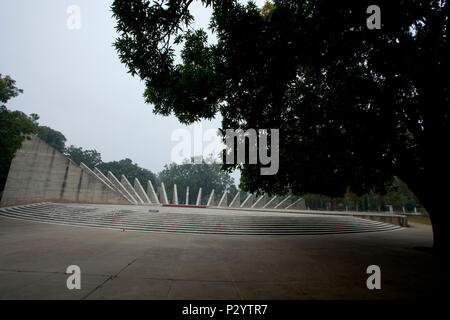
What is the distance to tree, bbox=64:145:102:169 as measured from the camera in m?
65.7

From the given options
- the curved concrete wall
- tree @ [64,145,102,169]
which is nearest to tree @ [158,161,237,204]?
tree @ [64,145,102,169]

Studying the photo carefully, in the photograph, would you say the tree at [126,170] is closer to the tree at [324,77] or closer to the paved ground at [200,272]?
the paved ground at [200,272]

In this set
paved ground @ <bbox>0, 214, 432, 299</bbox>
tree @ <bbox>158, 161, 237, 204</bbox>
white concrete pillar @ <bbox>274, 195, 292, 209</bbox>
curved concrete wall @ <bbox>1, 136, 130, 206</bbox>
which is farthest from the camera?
tree @ <bbox>158, 161, 237, 204</bbox>

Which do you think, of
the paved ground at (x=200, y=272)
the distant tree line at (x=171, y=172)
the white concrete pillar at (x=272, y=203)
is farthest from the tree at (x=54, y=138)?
the paved ground at (x=200, y=272)

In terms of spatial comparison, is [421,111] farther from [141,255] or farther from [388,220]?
[388,220]

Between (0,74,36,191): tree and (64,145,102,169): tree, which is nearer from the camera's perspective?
(0,74,36,191): tree

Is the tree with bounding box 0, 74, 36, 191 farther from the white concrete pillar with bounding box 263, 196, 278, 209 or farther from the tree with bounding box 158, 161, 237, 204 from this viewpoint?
the tree with bounding box 158, 161, 237, 204

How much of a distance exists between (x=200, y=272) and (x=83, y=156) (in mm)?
79104

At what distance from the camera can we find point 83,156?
222 feet

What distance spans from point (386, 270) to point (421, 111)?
250 inches

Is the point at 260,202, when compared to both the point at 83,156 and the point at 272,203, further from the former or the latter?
the point at 83,156

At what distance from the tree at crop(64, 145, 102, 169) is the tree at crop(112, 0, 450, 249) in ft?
237

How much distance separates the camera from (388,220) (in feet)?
76.7
